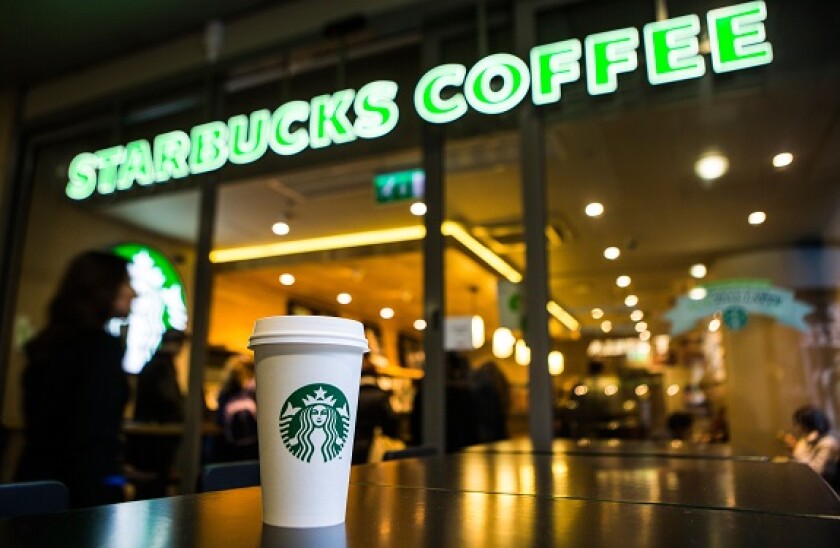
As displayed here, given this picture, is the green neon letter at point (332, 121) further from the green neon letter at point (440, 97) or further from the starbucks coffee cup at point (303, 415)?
the starbucks coffee cup at point (303, 415)

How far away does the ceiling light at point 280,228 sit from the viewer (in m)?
3.67

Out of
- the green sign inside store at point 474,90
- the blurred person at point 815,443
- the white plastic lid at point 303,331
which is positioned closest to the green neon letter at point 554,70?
the green sign inside store at point 474,90

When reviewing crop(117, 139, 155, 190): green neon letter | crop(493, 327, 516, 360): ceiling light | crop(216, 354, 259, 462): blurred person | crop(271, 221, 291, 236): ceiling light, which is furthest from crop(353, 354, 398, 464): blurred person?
crop(117, 139, 155, 190): green neon letter

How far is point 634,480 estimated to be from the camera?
45.2 inches

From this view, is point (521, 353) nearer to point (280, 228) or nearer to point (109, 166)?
point (280, 228)

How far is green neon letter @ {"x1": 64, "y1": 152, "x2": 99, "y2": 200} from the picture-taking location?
3.86 metres

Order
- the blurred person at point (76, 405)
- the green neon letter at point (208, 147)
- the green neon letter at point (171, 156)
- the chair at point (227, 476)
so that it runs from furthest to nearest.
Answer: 1. the green neon letter at point (171, 156)
2. the green neon letter at point (208, 147)
3. the blurred person at point (76, 405)
4. the chair at point (227, 476)

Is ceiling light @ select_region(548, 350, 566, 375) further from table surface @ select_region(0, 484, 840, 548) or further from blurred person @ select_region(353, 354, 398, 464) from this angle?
table surface @ select_region(0, 484, 840, 548)

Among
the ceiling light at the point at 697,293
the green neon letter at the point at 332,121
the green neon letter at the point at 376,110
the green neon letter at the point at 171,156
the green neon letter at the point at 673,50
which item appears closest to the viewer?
the green neon letter at the point at 673,50

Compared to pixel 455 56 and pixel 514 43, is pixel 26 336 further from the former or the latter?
pixel 514 43

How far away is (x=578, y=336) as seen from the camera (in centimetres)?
291

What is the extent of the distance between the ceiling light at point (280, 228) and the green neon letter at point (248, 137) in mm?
452

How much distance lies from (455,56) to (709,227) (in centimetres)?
154

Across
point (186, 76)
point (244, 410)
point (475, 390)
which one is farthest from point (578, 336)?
point (186, 76)
